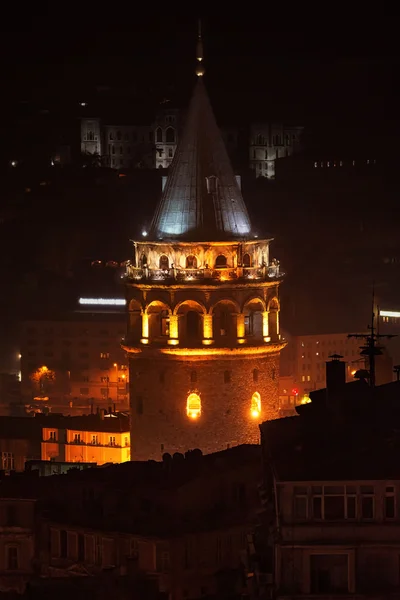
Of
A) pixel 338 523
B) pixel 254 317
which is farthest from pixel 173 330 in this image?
pixel 338 523

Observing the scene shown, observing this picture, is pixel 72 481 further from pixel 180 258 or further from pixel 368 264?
pixel 368 264

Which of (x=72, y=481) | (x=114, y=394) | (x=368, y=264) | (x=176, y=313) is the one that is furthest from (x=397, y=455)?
(x=368, y=264)

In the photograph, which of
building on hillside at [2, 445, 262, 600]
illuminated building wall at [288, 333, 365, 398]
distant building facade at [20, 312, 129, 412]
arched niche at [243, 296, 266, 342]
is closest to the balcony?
arched niche at [243, 296, 266, 342]

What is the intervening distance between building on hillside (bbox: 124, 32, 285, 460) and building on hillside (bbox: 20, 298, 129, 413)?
183 ft

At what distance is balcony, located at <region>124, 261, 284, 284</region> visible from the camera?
68.8 meters

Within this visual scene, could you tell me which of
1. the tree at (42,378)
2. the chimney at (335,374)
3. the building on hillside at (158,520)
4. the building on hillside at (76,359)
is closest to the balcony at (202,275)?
the building on hillside at (158,520)

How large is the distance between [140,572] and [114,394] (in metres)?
73.3

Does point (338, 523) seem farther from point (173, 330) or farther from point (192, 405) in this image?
point (173, 330)

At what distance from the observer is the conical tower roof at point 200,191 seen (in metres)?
69.2

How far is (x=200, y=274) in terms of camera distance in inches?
2709

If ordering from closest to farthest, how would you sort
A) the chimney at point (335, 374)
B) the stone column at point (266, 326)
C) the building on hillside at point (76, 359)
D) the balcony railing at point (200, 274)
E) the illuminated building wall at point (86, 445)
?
1. the chimney at point (335, 374)
2. the balcony railing at point (200, 274)
3. the stone column at point (266, 326)
4. the illuminated building wall at point (86, 445)
5. the building on hillside at point (76, 359)

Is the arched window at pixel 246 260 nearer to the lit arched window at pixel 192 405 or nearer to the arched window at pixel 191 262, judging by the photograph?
the arched window at pixel 191 262

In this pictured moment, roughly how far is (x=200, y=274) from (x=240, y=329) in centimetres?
142

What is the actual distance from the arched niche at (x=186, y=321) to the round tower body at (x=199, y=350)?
2cm
